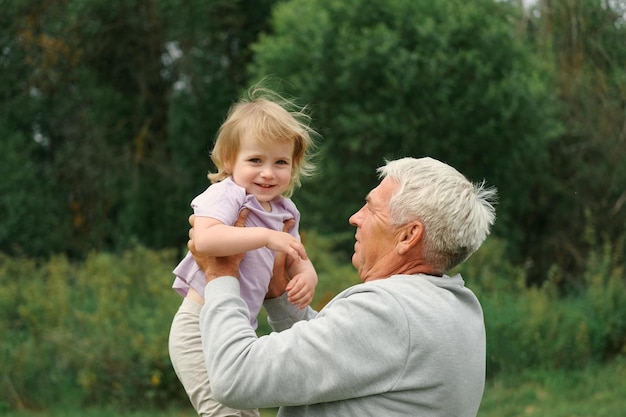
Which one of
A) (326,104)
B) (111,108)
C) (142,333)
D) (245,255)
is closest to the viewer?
(245,255)

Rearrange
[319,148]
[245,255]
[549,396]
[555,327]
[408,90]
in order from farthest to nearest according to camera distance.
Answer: [319,148] → [408,90] → [555,327] → [549,396] → [245,255]

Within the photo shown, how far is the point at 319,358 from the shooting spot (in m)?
2.66

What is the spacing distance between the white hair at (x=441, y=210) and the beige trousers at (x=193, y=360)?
2.69ft

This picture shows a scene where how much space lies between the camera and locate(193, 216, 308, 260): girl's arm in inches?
117

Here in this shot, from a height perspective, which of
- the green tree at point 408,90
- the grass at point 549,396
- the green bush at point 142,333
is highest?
the green tree at point 408,90

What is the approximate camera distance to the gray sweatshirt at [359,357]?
8.71ft

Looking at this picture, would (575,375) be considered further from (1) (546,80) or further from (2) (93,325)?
(1) (546,80)

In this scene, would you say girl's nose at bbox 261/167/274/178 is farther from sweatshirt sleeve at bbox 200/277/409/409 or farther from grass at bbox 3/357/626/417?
grass at bbox 3/357/626/417

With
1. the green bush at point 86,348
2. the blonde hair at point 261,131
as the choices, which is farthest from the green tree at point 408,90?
the blonde hair at point 261,131

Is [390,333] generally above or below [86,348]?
above

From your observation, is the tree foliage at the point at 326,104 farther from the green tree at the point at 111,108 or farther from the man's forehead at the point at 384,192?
the man's forehead at the point at 384,192

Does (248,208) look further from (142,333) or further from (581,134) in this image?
(581,134)

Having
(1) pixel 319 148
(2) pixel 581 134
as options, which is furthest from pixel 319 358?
(2) pixel 581 134

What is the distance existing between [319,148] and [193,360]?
437 inches
